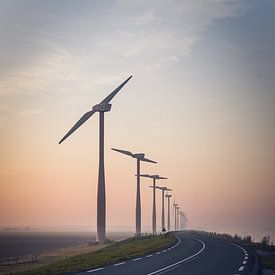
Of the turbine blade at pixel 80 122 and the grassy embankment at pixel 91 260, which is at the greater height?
the turbine blade at pixel 80 122

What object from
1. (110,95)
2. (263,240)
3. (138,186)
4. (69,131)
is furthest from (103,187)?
(138,186)

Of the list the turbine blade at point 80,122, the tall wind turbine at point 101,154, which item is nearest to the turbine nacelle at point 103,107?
the tall wind turbine at point 101,154

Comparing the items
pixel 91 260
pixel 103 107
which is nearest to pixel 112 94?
pixel 103 107

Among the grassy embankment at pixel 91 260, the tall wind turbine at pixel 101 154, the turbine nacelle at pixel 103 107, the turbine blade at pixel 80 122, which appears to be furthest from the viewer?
the turbine nacelle at pixel 103 107

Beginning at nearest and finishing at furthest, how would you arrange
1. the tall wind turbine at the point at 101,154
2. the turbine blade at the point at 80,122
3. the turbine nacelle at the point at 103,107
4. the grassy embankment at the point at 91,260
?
1. the grassy embankment at the point at 91,260
2. the tall wind turbine at the point at 101,154
3. the turbine blade at the point at 80,122
4. the turbine nacelle at the point at 103,107

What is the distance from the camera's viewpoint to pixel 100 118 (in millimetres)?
71438

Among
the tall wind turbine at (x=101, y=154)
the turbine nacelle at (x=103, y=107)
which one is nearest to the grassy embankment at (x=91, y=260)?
the tall wind turbine at (x=101, y=154)

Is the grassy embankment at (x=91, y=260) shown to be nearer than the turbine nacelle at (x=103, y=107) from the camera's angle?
Yes

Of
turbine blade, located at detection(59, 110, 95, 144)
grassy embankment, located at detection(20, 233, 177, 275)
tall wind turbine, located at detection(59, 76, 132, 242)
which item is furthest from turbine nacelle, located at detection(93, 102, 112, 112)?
grassy embankment, located at detection(20, 233, 177, 275)

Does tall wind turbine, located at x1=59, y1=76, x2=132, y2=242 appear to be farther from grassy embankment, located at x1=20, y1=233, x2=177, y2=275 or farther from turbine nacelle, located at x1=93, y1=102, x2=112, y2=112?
grassy embankment, located at x1=20, y1=233, x2=177, y2=275

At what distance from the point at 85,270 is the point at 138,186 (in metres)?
67.1

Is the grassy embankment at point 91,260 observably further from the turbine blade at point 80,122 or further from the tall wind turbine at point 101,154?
the turbine blade at point 80,122

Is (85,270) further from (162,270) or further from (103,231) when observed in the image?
(103,231)

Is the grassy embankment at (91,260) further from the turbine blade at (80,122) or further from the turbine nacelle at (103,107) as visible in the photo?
the turbine nacelle at (103,107)
